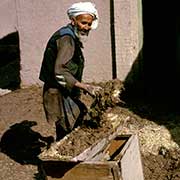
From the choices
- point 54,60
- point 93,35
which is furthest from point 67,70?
point 93,35

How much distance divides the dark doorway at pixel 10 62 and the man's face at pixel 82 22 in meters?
4.84

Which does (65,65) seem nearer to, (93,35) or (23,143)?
(23,143)

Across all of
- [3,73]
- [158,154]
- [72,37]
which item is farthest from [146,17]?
[72,37]

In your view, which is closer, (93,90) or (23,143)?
(93,90)

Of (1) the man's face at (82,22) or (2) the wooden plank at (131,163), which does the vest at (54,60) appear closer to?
(1) the man's face at (82,22)

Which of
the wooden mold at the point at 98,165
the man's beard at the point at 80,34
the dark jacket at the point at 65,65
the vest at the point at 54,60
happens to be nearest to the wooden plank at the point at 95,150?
the wooden mold at the point at 98,165

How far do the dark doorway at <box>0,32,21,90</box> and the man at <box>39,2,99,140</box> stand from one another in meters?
4.38

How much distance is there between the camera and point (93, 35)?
383 inches

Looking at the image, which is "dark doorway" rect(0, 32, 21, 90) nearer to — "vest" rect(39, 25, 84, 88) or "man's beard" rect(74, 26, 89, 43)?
"vest" rect(39, 25, 84, 88)

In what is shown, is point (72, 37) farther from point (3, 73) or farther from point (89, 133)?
point (3, 73)

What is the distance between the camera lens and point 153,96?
9.48 m

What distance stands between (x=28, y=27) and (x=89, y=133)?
4.34 meters

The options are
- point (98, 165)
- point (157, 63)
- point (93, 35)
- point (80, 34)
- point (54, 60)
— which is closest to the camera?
point (98, 165)

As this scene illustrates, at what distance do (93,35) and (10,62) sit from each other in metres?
3.78
